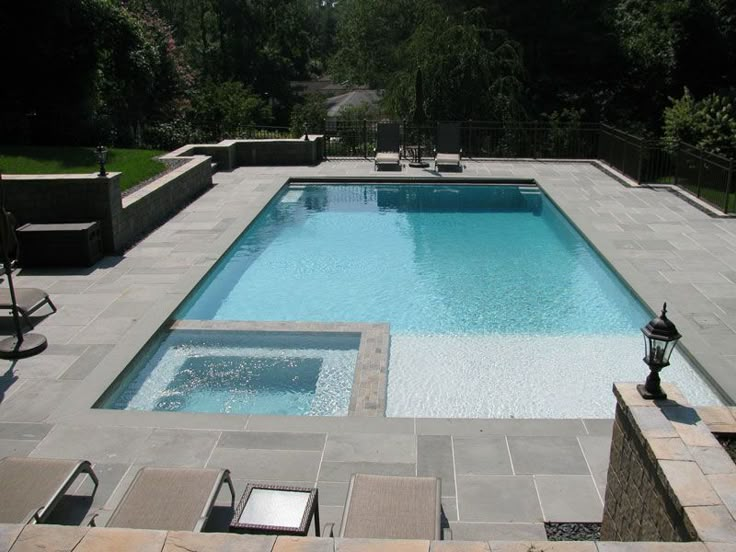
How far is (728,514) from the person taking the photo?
10.6ft

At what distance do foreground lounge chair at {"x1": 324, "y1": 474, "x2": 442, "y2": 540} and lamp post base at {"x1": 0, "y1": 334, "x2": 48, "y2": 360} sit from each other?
13.4ft

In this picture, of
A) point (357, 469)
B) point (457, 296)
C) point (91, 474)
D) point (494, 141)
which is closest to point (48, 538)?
point (91, 474)

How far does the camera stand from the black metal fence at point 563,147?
14.7 metres

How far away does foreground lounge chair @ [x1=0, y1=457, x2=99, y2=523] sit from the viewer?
4.20 meters

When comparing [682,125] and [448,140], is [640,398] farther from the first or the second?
[448,140]

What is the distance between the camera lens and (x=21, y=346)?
714cm

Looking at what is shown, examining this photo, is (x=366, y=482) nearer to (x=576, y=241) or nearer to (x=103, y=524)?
(x=103, y=524)

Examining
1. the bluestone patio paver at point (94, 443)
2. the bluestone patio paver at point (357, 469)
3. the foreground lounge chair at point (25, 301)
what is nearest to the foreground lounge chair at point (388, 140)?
the foreground lounge chair at point (25, 301)

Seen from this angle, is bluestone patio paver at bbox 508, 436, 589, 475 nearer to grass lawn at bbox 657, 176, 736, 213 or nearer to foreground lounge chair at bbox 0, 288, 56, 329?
foreground lounge chair at bbox 0, 288, 56, 329

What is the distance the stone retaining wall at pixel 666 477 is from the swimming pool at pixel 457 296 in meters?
2.33

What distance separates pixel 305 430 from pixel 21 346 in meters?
3.24

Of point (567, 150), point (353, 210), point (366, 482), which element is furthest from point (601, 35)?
point (366, 482)

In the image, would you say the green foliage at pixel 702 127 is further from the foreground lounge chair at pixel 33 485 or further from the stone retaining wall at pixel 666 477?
the foreground lounge chair at pixel 33 485

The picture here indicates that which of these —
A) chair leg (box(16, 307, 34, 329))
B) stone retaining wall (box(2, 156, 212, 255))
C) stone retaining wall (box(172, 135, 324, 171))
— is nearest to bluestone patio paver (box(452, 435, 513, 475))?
chair leg (box(16, 307, 34, 329))
